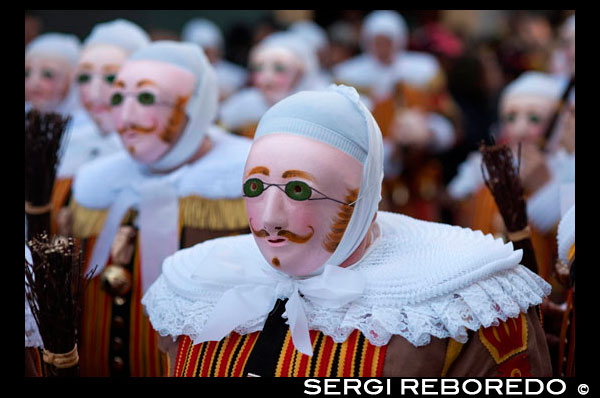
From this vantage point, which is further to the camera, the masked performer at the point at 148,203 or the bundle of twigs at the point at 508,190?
the masked performer at the point at 148,203

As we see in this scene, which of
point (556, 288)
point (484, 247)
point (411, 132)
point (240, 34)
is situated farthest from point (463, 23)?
point (484, 247)

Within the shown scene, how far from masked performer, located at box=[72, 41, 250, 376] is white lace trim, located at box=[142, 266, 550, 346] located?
1155 millimetres

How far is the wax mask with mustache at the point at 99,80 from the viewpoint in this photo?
4.97 metres

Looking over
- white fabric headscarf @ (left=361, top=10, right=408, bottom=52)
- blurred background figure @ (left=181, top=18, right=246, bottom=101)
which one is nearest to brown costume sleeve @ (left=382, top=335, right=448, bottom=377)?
white fabric headscarf @ (left=361, top=10, right=408, bottom=52)

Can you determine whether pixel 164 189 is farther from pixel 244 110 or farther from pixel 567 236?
pixel 244 110

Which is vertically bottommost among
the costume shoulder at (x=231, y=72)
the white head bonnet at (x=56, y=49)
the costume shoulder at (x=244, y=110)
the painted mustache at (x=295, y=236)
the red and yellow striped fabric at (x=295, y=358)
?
the red and yellow striped fabric at (x=295, y=358)

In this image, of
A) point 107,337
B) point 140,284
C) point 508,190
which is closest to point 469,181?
point 508,190

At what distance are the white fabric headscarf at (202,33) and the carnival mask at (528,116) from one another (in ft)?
15.2

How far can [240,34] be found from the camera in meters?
10.3

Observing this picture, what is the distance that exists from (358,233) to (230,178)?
4.44ft

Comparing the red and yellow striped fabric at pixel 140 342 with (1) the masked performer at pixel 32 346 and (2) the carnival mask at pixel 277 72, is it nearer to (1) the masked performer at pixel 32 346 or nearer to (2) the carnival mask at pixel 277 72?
(1) the masked performer at pixel 32 346

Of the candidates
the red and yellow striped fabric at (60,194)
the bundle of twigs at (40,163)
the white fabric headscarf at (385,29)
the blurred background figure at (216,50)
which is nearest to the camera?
the bundle of twigs at (40,163)

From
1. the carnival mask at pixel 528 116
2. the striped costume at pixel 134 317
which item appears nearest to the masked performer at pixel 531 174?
the carnival mask at pixel 528 116

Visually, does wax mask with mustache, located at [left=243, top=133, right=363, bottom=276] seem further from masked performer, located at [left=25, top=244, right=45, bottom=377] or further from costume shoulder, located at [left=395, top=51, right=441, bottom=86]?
costume shoulder, located at [left=395, top=51, right=441, bottom=86]
